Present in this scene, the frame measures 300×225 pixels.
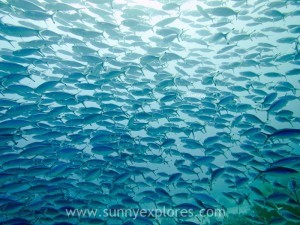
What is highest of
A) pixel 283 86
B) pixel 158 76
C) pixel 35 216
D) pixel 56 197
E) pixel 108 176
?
pixel 158 76

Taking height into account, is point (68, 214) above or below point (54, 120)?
below

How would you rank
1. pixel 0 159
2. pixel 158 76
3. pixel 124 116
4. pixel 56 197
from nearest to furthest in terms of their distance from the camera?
pixel 0 159 < pixel 56 197 < pixel 124 116 < pixel 158 76

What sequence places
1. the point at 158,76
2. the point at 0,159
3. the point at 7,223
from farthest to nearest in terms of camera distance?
the point at 158,76
the point at 0,159
the point at 7,223

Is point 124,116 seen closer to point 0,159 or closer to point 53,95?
point 53,95

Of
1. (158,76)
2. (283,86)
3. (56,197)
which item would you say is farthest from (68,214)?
(283,86)

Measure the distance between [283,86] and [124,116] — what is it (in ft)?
17.9

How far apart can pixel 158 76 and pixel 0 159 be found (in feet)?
19.8

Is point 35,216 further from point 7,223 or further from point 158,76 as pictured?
point 158,76

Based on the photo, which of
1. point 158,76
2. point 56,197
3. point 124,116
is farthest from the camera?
point 158,76

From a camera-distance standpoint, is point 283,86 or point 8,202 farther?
point 283,86

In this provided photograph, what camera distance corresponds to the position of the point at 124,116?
25.3ft

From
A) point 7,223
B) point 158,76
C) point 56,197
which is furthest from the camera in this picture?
point 158,76

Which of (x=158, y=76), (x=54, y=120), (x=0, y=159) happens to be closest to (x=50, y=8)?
(x=54, y=120)

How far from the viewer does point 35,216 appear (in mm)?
7109
